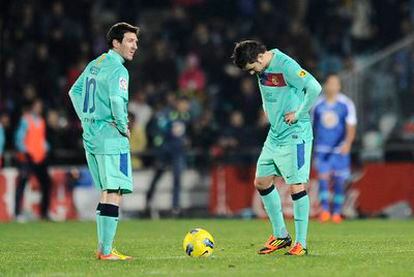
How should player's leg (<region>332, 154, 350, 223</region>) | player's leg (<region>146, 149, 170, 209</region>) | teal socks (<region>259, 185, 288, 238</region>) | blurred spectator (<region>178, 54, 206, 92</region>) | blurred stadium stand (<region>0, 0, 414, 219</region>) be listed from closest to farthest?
1. teal socks (<region>259, 185, 288, 238</region>)
2. player's leg (<region>332, 154, 350, 223</region>)
3. blurred stadium stand (<region>0, 0, 414, 219</region>)
4. player's leg (<region>146, 149, 170, 209</region>)
5. blurred spectator (<region>178, 54, 206, 92</region>)

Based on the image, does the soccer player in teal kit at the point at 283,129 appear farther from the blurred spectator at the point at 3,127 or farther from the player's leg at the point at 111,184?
the blurred spectator at the point at 3,127

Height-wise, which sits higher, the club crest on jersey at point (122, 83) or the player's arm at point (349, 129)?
the club crest on jersey at point (122, 83)

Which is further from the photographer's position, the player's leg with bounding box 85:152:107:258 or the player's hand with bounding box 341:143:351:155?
the player's hand with bounding box 341:143:351:155

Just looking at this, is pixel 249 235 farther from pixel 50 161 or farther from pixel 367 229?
pixel 50 161

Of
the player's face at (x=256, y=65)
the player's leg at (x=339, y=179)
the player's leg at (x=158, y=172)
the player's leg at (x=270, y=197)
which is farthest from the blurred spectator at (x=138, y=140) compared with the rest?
the player's face at (x=256, y=65)

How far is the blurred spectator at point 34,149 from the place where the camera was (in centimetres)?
2030

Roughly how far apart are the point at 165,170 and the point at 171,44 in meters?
4.01

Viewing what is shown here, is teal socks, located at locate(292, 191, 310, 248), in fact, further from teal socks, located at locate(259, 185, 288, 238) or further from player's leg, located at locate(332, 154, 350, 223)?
player's leg, located at locate(332, 154, 350, 223)

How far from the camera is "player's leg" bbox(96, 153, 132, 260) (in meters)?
10.2

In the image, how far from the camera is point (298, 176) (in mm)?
10844

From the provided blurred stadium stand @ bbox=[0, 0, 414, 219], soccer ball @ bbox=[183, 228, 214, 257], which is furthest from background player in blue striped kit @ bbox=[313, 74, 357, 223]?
soccer ball @ bbox=[183, 228, 214, 257]

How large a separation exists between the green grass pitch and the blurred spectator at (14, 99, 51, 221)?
11.4 ft

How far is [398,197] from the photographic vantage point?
20.3 m

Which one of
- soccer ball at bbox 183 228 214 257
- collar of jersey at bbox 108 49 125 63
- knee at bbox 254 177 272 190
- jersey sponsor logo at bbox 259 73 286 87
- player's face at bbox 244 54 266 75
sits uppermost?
collar of jersey at bbox 108 49 125 63
